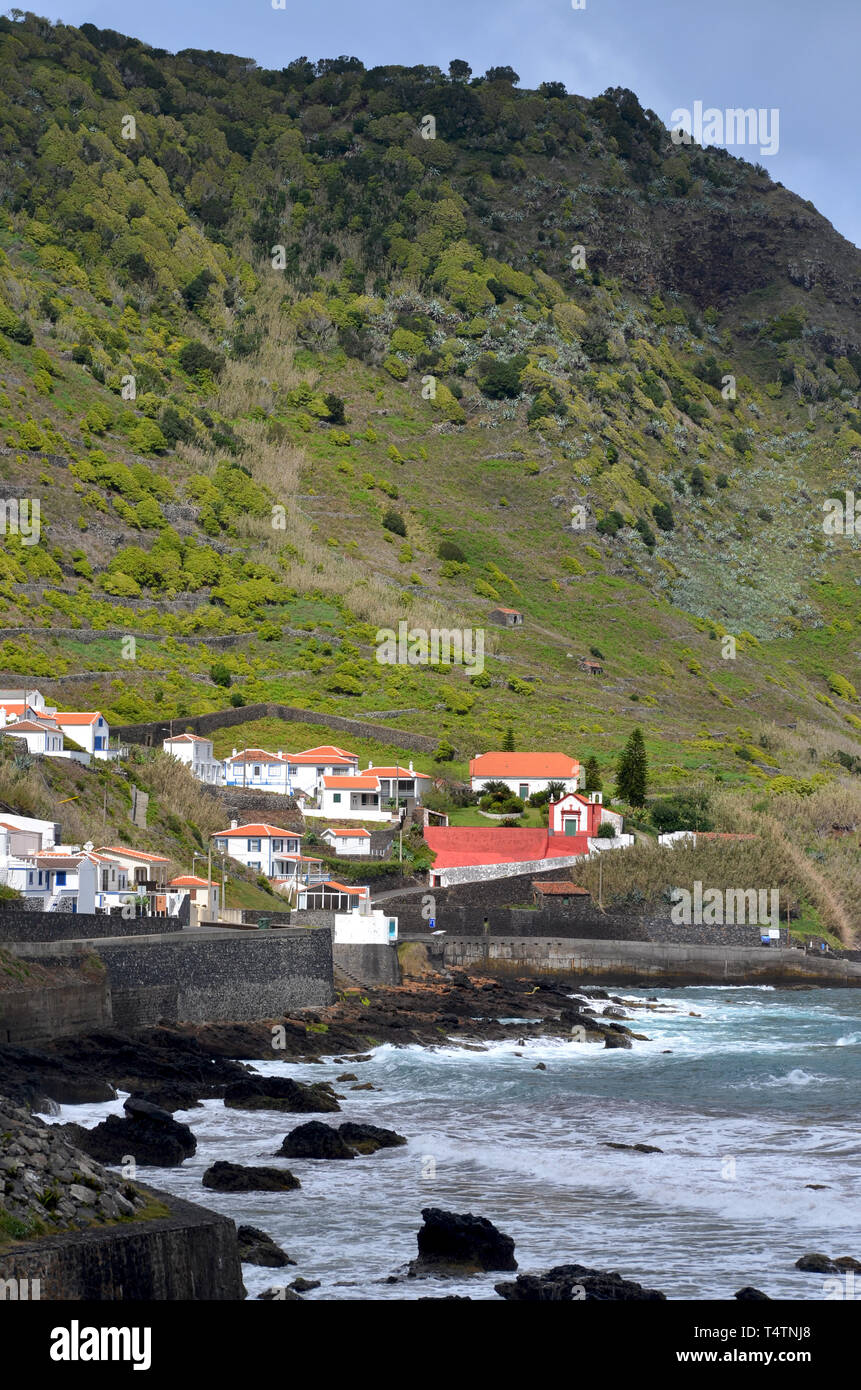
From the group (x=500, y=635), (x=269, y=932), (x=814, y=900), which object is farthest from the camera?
(x=500, y=635)

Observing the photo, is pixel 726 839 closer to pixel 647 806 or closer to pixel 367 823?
pixel 647 806

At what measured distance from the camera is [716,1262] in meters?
20.4

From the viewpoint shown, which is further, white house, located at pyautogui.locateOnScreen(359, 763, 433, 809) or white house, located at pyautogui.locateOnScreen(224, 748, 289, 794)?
white house, located at pyautogui.locateOnScreen(359, 763, 433, 809)

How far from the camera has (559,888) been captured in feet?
216

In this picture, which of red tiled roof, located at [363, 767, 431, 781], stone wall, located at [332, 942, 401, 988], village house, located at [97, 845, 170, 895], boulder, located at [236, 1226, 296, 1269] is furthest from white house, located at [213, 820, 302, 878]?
boulder, located at [236, 1226, 296, 1269]

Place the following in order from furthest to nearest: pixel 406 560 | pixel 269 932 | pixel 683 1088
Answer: pixel 406 560 < pixel 269 932 < pixel 683 1088

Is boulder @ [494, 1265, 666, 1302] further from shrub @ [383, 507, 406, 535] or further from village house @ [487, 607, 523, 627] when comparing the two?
shrub @ [383, 507, 406, 535]

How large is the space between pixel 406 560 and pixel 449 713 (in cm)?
3652

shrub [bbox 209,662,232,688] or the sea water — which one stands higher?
shrub [bbox 209,662,232,688]

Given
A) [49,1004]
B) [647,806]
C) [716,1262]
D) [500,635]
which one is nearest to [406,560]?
[500,635]

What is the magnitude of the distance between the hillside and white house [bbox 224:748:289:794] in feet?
34.6

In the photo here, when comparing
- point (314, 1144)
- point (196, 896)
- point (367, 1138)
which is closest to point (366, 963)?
point (196, 896)

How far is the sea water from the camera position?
66.8 feet

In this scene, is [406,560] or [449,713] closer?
[449,713]
